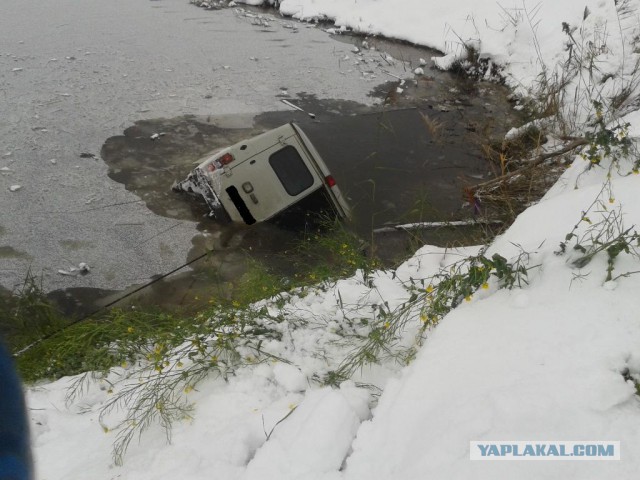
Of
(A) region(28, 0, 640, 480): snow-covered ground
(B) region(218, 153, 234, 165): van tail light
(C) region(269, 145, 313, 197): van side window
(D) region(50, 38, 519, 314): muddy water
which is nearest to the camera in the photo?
(A) region(28, 0, 640, 480): snow-covered ground

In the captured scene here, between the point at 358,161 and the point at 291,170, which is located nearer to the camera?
the point at 291,170

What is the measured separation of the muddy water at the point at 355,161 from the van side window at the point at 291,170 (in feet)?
1.78

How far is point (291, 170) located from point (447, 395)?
375cm

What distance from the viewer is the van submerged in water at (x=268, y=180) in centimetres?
546

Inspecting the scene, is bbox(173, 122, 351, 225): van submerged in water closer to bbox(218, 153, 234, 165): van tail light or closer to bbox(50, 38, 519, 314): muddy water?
bbox(218, 153, 234, 165): van tail light

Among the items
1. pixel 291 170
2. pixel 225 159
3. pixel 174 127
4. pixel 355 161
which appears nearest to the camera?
pixel 225 159

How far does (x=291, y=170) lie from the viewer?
18.4 ft

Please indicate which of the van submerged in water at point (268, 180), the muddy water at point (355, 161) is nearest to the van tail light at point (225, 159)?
the van submerged in water at point (268, 180)

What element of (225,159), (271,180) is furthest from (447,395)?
(225,159)

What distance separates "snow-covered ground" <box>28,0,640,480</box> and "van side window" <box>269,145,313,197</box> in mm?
1869

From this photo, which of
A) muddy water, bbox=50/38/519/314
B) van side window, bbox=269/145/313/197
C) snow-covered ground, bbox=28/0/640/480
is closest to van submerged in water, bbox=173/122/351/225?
van side window, bbox=269/145/313/197

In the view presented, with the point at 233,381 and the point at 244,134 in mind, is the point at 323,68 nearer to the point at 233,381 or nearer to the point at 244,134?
the point at 244,134

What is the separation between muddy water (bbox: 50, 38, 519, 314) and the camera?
573cm

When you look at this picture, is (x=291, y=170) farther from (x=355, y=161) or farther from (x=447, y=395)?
(x=447, y=395)
